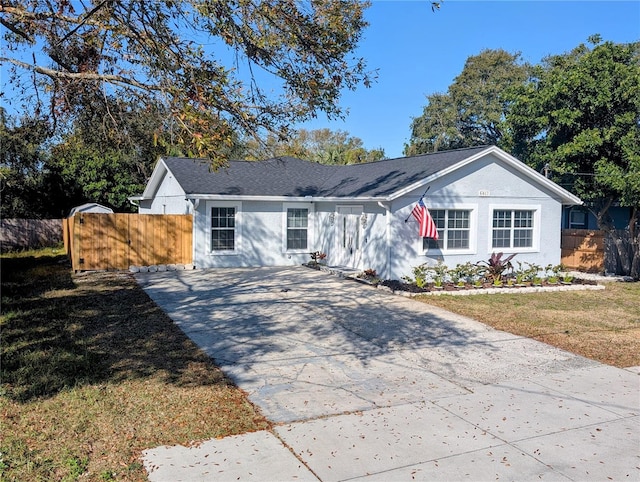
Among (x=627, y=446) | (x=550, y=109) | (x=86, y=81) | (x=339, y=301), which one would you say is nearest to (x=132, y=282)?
(x=339, y=301)

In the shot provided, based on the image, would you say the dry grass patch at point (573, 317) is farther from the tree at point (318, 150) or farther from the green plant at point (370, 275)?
the tree at point (318, 150)

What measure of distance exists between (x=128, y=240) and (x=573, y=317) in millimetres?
12762

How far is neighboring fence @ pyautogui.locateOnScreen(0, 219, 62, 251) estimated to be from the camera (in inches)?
1069

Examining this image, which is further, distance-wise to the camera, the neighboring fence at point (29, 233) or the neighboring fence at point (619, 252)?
the neighboring fence at point (29, 233)

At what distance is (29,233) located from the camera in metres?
27.6

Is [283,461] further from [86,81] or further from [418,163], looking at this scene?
[418,163]

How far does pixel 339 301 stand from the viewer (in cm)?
1245

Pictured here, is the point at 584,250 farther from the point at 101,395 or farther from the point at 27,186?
the point at 27,186

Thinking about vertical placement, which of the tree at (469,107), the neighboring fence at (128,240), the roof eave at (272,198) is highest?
the tree at (469,107)

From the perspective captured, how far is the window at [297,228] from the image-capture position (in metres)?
19.2

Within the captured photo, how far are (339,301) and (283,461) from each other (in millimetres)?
7913

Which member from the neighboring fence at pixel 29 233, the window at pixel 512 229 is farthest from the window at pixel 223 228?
the neighboring fence at pixel 29 233

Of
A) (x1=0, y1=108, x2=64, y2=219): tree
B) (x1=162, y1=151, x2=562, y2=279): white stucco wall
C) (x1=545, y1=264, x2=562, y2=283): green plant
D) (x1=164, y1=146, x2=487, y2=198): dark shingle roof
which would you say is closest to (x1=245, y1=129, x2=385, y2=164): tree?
(x1=164, y1=146, x2=487, y2=198): dark shingle roof

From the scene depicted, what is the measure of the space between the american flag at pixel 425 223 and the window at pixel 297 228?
5597 millimetres
